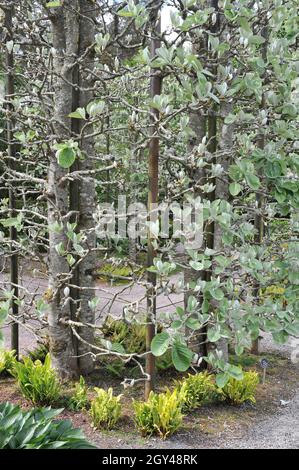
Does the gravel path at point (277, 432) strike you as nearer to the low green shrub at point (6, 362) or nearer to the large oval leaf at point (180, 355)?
the large oval leaf at point (180, 355)

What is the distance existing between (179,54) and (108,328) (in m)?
3.27

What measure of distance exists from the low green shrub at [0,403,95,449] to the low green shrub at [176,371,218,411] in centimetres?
128

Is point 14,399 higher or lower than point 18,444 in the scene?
lower

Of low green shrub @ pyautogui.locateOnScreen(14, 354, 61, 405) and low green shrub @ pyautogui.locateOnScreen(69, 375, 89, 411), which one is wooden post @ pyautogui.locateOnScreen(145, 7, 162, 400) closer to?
low green shrub @ pyautogui.locateOnScreen(69, 375, 89, 411)

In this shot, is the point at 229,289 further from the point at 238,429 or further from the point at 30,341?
the point at 30,341

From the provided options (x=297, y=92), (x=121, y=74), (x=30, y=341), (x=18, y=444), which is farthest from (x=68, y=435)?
(x=30, y=341)

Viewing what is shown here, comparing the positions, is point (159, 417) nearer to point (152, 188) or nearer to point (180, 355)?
point (180, 355)

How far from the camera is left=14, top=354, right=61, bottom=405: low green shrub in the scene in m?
3.76

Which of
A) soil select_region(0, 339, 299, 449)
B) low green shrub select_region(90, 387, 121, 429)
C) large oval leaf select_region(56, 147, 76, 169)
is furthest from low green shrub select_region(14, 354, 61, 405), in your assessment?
large oval leaf select_region(56, 147, 76, 169)

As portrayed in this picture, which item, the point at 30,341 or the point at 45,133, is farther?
the point at 30,341

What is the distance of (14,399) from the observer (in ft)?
13.1

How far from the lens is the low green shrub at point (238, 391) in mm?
4129

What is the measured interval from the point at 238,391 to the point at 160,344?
1632 mm

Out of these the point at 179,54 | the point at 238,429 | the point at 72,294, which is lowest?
the point at 238,429
